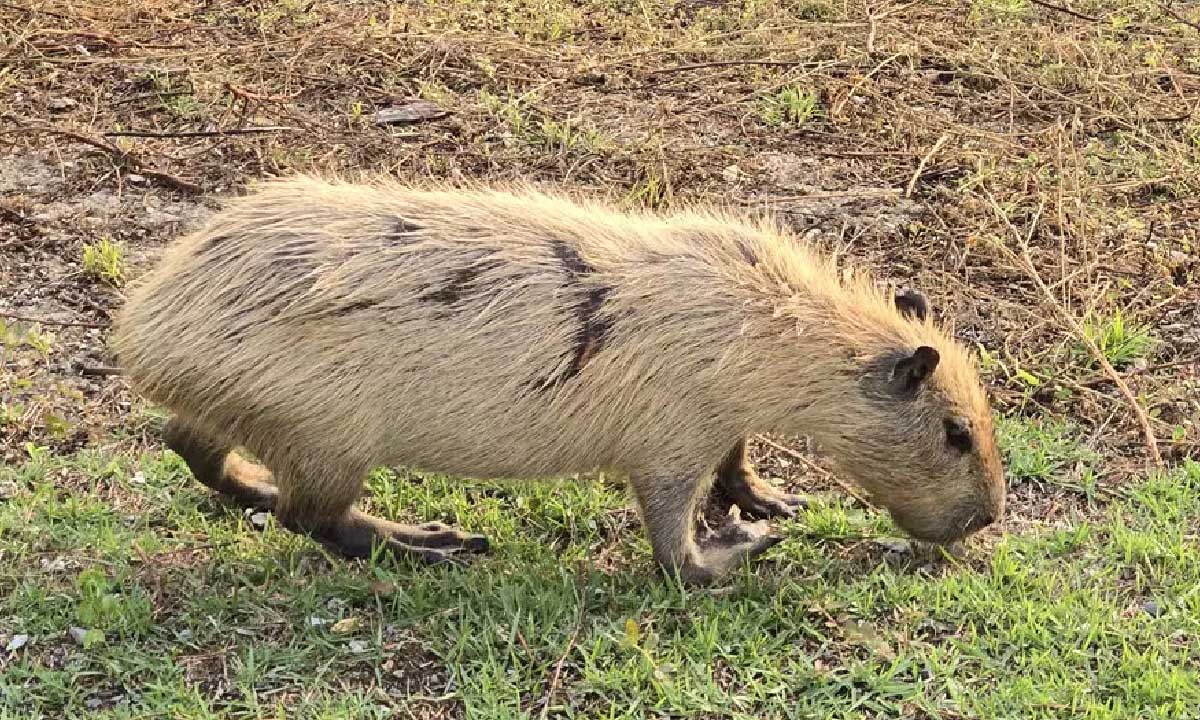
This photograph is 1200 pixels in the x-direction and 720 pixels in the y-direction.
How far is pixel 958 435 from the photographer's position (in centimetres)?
332

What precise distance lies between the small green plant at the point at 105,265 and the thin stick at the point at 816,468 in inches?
87.5

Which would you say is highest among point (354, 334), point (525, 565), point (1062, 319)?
point (354, 334)

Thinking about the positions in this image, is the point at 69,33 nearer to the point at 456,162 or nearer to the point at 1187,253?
the point at 456,162

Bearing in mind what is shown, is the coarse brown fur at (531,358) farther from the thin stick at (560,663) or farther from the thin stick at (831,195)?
the thin stick at (831,195)

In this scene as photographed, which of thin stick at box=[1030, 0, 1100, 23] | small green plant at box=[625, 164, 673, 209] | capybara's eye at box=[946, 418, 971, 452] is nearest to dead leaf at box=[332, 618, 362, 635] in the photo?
capybara's eye at box=[946, 418, 971, 452]

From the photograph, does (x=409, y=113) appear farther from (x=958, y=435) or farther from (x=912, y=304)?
(x=958, y=435)

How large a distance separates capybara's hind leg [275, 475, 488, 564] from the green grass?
2.4 inches

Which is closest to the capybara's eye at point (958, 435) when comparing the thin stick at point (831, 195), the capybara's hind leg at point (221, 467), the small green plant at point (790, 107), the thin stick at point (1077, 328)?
the thin stick at point (1077, 328)

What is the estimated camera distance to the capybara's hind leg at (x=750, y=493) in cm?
371

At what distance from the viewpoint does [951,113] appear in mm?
5781

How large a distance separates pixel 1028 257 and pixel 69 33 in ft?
14.0

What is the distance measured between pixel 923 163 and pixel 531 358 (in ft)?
8.60

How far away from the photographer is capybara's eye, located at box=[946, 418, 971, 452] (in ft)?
10.9

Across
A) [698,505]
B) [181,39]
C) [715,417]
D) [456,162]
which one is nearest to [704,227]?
[715,417]
